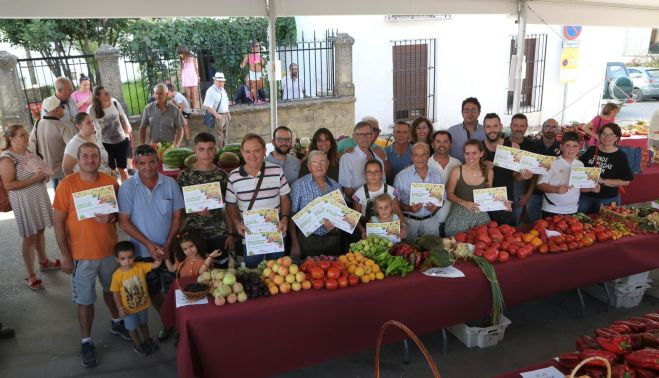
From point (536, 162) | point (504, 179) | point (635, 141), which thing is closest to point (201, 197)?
point (504, 179)

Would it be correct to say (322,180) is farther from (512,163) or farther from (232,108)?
(232,108)

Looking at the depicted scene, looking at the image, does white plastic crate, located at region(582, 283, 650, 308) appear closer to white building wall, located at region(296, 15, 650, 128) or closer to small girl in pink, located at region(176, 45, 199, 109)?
white building wall, located at region(296, 15, 650, 128)

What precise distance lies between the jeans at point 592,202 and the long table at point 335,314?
122 cm

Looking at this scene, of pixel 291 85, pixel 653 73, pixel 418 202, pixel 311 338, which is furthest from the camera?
pixel 653 73

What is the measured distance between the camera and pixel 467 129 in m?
5.67

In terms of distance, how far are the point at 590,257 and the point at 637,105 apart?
747 inches

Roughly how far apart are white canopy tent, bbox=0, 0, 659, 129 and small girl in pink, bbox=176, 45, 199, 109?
16.7 feet

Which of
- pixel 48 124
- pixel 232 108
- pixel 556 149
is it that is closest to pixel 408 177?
pixel 556 149

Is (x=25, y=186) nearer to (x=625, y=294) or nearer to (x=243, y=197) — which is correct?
(x=243, y=197)

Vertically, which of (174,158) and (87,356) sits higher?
(174,158)

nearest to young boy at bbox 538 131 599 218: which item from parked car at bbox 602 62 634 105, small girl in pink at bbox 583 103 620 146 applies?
small girl in pink at bbox 583 103 620 146

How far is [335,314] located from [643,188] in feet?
18.3

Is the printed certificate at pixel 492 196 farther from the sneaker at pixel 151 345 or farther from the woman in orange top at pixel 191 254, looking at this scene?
the sneaker at pixel 151 345

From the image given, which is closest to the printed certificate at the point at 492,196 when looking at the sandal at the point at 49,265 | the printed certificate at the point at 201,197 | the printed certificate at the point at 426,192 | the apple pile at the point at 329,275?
the printed certificate at the point at 426,192
